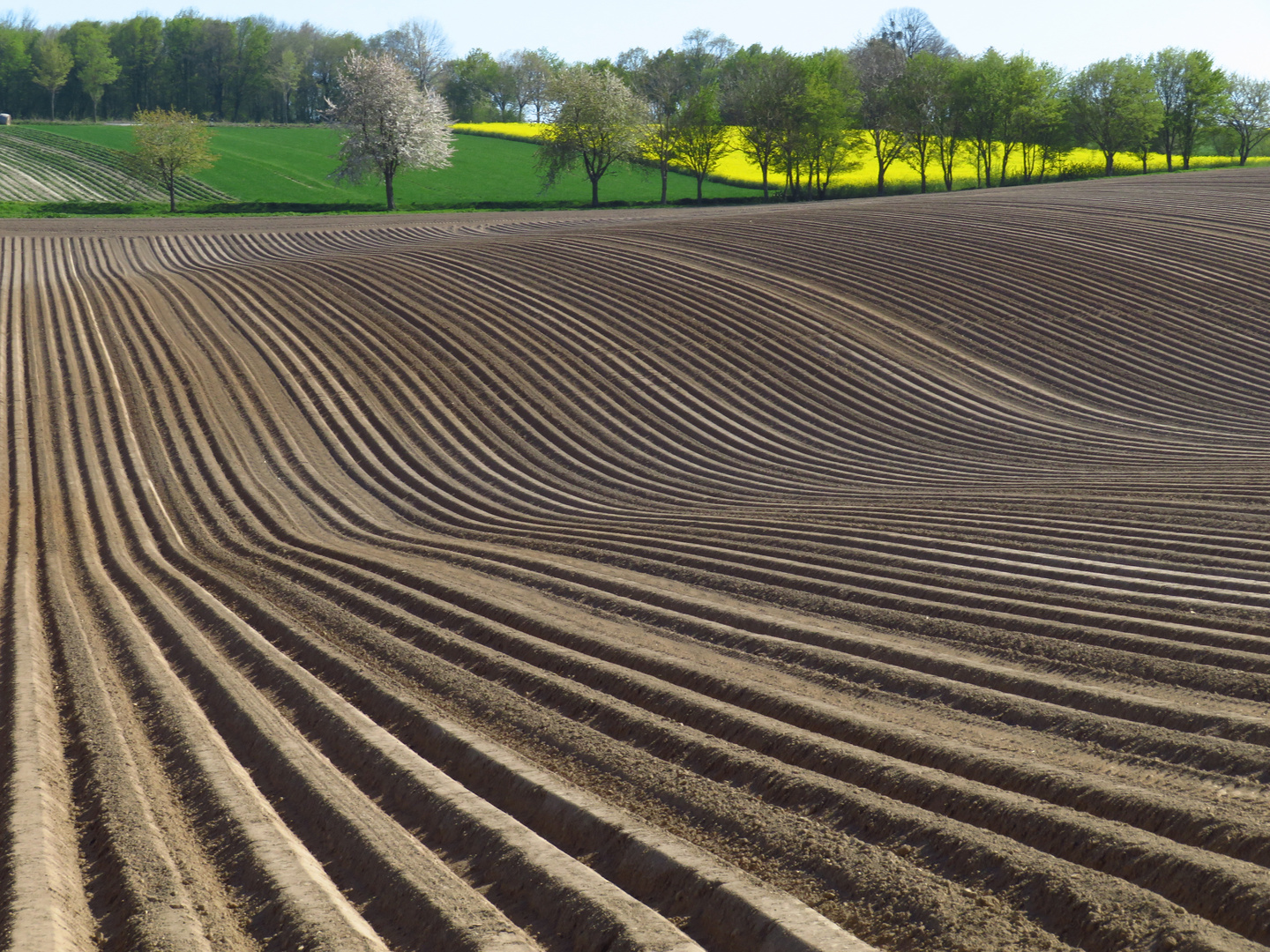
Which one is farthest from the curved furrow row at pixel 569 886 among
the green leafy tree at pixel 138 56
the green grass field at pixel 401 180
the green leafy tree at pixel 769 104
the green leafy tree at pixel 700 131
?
the green leafy tree at pixel 138 56

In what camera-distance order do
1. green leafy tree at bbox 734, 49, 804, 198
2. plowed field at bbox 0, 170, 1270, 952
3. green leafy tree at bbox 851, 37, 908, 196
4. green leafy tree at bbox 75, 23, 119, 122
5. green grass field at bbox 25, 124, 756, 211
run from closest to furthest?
plowed field at bbox 0, 170, 1270, 952 < green leafy tree at bbox 734, 49, 804, 198 < green leafy tree at bbox 851, 37, 908, 196 < green grass field at bbox 25, 124, 756, 211 < green leafy tree at bbox 75, 23, 119, 122

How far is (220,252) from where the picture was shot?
3444 cm

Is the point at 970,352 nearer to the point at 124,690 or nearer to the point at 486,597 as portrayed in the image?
the point at 486,597

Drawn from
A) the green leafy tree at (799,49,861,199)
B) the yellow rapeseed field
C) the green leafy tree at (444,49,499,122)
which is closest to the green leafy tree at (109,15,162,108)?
the green leafy tree at (444,49,499,122)

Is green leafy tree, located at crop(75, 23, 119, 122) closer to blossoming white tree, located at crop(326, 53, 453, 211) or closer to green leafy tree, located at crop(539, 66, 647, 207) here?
blossoming white tree, located at crop(326, 53, 453, 211)

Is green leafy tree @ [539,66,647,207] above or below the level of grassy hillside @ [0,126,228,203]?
above

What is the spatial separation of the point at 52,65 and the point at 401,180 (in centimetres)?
3574

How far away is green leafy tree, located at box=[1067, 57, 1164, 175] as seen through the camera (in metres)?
57.2

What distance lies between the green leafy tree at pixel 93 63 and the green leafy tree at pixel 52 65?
3.17 feet

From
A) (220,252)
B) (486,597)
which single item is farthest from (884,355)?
(220,252)

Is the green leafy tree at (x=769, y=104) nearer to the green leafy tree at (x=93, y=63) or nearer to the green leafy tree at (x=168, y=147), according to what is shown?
the green leafy tree at (x=168, y=147)

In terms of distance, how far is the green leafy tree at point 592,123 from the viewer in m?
57.2

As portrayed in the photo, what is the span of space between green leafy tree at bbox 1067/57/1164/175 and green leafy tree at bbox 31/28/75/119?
71.5m

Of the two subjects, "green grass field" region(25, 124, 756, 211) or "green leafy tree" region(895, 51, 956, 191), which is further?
"green grass field" region(25, 124, 756, 211)
